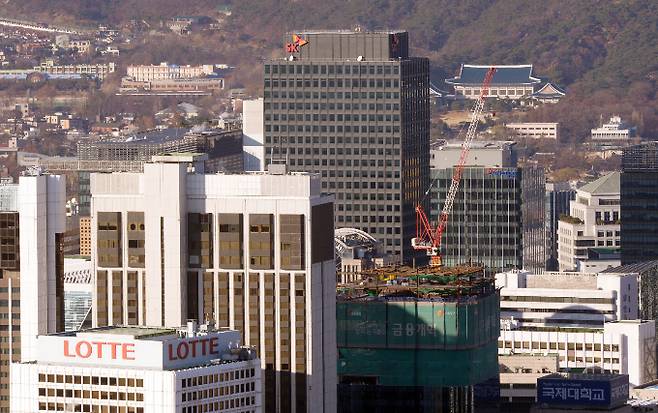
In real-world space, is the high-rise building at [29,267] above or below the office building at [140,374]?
above

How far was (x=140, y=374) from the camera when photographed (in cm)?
13738

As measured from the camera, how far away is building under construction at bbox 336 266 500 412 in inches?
6255

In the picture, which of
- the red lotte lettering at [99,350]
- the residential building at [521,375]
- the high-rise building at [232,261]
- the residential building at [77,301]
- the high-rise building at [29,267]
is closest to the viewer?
the red lotte lettering at [99,350]

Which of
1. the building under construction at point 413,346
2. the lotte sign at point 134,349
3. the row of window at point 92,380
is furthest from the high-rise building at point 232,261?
the row of window at point 92,380

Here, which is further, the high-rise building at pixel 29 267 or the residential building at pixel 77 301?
the residential building at pixel 77 301

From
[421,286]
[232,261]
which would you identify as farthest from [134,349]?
[421,286]

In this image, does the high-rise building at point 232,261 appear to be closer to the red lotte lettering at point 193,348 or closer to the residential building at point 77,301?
the residential building at point 77,301

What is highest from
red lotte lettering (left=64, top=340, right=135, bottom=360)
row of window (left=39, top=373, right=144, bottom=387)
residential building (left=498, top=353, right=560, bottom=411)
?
red lotte lettering (left=64, top=340, right=135, bottom=360)

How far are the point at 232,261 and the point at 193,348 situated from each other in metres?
15.9

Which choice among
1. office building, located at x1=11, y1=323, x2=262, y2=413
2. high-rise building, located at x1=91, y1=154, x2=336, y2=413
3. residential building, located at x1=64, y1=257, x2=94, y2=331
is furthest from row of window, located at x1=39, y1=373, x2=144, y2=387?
residential building, located at x1=64, y1=257, x2=94, y2=331

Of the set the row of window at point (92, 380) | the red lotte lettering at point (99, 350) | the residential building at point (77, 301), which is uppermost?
the residential building at point (77, 301)

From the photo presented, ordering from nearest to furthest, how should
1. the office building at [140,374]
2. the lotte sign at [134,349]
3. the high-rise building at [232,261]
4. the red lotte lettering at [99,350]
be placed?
the office building at [140,374], the lotte sign at [134,349], the red lotte lettering at [99,350], the high-rise building at [232,261]

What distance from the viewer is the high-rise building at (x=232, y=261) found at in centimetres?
15200

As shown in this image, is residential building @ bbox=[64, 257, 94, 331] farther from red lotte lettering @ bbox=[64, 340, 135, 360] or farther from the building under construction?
red lotte lettering @ bbox=[64, 340, 135, 360]
